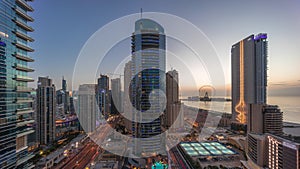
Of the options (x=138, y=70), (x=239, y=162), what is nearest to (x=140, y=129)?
(x=138, y=70)

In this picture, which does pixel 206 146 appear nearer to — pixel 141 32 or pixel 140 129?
pixel 140 129

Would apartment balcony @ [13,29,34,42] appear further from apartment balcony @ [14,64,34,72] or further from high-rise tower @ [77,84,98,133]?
high-rise tower @ [77,84,98,133]

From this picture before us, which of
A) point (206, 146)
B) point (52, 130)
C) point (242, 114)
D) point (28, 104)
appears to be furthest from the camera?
point (242, 114)

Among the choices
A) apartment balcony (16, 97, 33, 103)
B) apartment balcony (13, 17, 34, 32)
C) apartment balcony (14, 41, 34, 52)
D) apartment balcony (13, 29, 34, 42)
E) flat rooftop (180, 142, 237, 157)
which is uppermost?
apartment balcony (13, 17, 34, 32)

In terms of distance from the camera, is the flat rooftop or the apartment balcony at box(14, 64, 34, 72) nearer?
the apartment balcony at box(14, 64, 34, 72)

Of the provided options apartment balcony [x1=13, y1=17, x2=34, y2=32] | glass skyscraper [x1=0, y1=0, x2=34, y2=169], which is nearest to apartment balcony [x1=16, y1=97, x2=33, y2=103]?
glass skyscraper [x1=0, y1=0, x2=34, y2=169]

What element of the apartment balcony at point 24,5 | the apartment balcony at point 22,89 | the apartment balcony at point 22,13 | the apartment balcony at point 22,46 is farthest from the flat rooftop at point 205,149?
the apartment balcony at point 24,5

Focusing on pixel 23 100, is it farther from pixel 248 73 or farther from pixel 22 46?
pixel 248 73
